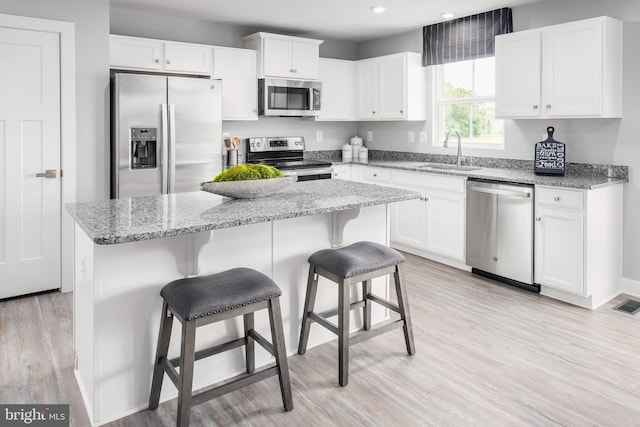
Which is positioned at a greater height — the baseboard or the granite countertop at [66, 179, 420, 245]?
the granite countertop at [66, 179, 420, 245]

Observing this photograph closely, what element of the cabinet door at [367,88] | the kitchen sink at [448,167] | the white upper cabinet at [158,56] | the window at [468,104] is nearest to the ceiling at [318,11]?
the white upper cabinet at [158,56]

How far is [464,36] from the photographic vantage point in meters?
4.63

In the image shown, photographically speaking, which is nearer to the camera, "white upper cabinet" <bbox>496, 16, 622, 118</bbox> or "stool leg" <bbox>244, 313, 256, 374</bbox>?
"stool leg" <bbox>244, 313, 256, 374</bbox>

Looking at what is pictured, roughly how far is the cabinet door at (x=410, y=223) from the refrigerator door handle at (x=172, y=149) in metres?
2.12

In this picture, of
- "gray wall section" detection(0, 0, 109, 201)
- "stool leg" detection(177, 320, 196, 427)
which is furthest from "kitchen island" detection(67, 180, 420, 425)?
"gray wall section" detection(0, 0, 109, 201)

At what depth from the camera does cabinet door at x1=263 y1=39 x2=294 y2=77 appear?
15.8 ft

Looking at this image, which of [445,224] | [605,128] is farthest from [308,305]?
[605,128]

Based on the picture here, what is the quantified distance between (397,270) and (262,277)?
0.79m

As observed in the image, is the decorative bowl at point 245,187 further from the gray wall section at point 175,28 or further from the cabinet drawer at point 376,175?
the gray wall section at point 175,28

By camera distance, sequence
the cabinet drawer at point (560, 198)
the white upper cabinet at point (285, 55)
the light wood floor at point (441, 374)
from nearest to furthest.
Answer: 1. the light wood floor at point (441, 374)
2. the cabinet drawer at point (560, 198)
3. the white upper cabinet at point (285, 55)

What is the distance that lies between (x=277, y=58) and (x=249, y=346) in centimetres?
336

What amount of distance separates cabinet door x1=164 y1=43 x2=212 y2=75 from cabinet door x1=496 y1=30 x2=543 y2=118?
262 centimetres

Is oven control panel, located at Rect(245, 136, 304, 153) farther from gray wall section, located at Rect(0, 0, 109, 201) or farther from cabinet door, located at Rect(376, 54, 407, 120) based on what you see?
gray wall section, located at Rect(0, 0, 109, 201)

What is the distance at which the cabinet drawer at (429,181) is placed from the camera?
420cm
